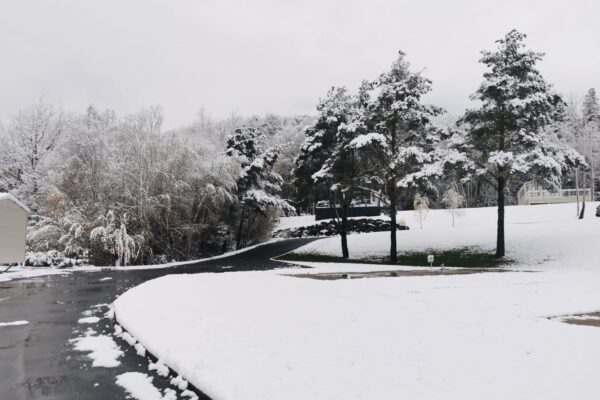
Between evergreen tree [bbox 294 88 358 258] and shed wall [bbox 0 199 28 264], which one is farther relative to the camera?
evergreen tree [bbox 294 88 358 258]

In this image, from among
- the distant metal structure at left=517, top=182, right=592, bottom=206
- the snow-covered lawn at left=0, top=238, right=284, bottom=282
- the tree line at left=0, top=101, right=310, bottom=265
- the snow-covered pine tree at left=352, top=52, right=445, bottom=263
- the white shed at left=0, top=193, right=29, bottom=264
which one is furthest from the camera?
the distant metal structure at left=517, top=182, right=592, bottom=206

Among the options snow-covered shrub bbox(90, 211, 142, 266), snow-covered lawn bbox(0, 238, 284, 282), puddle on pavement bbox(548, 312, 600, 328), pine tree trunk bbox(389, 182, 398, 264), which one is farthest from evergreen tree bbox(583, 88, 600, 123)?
puddle on pavement bbox(548, 312, 600, 328)

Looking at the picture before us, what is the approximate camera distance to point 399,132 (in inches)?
1025

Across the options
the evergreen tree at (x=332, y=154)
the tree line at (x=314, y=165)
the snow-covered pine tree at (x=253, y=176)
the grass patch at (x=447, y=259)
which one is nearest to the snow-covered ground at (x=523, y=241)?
the grass patch at (x=447, y=259)

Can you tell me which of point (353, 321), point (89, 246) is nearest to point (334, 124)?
point (89, 246)

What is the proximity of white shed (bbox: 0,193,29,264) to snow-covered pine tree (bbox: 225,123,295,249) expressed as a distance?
50.1ft

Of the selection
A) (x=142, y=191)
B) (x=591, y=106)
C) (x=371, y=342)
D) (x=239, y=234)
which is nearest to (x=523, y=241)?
(x=239, y=234)

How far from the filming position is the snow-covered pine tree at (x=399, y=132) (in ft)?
78.4

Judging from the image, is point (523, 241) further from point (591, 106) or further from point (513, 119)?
point (591, 106)

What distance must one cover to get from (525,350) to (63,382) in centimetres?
596

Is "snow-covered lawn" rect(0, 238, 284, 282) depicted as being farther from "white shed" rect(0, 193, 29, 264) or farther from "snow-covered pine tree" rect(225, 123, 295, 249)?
"snow-covered pine tree" rect(225, 123, 295, 249)

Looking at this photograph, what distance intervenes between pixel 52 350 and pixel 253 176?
2734 cm

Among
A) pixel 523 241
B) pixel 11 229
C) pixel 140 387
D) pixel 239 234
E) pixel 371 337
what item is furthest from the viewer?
pixel 239 234

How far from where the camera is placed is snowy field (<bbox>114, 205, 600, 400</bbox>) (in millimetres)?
4676
